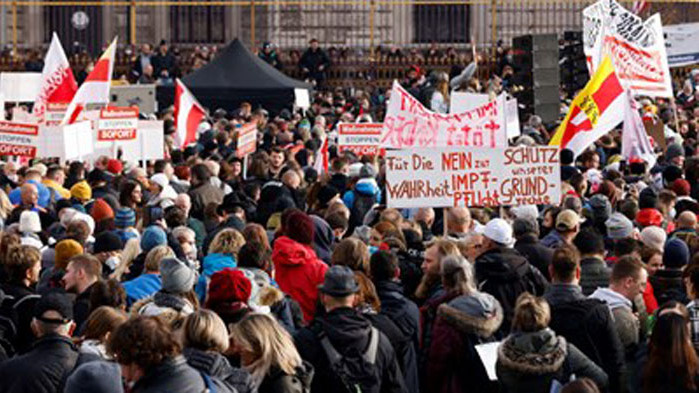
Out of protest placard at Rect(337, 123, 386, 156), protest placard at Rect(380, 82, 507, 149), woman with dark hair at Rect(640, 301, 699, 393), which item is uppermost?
protest placard at Rect(380, 82, 507, 149)

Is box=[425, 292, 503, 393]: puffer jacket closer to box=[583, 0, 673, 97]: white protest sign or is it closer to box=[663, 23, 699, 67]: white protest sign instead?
box=[583, 0, 673, 97]: white protest sign

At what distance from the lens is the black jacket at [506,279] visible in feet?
30.2

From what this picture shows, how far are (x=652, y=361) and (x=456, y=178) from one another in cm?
490

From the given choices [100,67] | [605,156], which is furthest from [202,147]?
[605,156]

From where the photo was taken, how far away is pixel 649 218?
12.3 metres

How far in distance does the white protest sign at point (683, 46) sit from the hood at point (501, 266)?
18439 mm

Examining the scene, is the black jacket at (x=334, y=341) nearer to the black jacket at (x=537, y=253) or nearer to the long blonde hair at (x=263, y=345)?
the long blonde hair at (x=263, y=345)

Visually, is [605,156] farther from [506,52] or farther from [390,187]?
[506,52]

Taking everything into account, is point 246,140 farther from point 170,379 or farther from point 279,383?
point 170,379

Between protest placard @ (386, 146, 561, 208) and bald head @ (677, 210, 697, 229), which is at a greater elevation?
protest placard @ (386, 146, 561, 208)

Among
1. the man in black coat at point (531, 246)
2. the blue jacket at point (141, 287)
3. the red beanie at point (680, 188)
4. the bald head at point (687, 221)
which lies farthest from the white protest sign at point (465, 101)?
the blue jacket at point (141, 287)

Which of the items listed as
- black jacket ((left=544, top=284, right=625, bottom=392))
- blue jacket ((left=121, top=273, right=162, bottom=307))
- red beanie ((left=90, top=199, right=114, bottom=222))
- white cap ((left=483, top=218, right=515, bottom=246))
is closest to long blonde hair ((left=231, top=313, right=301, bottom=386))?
black jacket ((left=544, top=284, right=625, bottom=392))

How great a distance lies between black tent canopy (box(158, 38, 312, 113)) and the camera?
2948 cm

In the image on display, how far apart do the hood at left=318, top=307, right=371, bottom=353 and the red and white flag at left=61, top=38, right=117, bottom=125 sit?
12144mm
